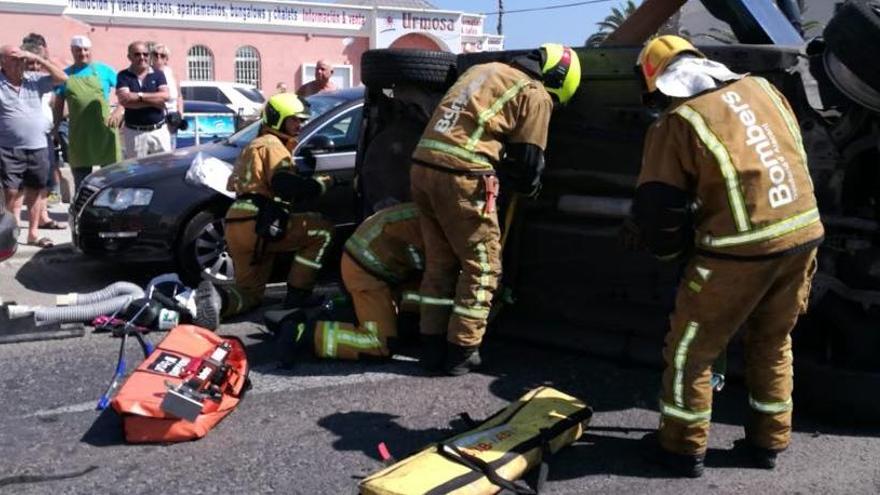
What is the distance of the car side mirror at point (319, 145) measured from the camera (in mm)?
6969

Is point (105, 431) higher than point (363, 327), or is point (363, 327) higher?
point (363, 327)

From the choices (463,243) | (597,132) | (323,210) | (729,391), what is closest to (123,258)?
(323,210)

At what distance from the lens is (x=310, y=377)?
16.5 ft

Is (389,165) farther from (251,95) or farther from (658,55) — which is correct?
(251,95)

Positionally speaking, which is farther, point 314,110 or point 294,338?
point 314,110

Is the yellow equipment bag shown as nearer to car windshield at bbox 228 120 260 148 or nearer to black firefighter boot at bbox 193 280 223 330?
Result: black firefighter boot at bbox 193 280 223 330

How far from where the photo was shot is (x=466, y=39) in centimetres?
3891

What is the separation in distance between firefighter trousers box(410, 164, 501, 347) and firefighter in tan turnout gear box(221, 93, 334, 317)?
1331 millimetres

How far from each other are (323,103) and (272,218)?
1968mm

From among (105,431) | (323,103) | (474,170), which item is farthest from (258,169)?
(105,431)

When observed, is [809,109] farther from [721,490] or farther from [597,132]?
[721,490]

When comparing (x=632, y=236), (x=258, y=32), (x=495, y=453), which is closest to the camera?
(x=495, y=453)

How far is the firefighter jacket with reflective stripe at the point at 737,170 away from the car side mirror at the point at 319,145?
3666mm

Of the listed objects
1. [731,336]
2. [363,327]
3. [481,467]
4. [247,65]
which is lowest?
[481,467]
